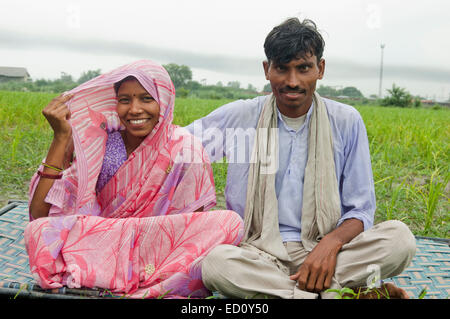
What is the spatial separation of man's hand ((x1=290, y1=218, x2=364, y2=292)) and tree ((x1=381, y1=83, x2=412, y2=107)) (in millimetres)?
31532

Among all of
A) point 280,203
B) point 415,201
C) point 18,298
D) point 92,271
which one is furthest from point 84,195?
point 415,201

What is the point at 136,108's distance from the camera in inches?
82.0

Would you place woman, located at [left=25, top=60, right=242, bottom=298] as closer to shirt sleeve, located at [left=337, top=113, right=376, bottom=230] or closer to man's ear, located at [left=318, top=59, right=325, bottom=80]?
shirt sleeve, located at [left=337, top=113, right=376, bottom=230]

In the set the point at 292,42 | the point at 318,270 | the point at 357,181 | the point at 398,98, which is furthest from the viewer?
the point at 398,98

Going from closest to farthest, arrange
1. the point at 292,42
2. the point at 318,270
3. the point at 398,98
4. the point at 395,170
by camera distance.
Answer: the point at 318,270
the point at 292,42
the point at 395,170
the point at 398,98

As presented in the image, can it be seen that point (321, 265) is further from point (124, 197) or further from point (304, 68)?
point (124, 197)

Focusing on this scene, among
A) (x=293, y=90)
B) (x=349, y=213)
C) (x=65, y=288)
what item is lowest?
(x=65, y=288)

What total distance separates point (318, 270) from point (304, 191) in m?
0.41

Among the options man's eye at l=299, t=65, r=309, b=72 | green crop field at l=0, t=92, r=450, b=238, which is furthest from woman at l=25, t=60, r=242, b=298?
green crop field at l=0, t=92, r=450, b=238

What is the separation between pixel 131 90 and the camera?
82.9 inches

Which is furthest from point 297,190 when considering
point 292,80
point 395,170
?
point 395,170

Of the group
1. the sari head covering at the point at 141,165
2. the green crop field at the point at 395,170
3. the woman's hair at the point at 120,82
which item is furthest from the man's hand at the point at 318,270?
the green crop field at the point at 395,170

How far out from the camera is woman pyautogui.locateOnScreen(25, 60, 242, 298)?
1943 mm

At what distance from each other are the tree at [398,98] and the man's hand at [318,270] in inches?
1244
